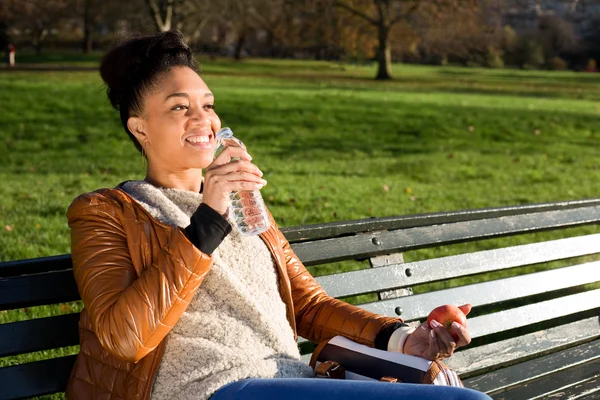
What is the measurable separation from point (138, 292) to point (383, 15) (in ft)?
121

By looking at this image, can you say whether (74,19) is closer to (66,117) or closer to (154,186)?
(66,117)

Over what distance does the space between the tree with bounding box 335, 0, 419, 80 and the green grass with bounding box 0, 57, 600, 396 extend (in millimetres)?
13140

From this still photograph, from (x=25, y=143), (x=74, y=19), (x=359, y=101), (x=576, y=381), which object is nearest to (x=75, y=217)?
(x=576, y=381)

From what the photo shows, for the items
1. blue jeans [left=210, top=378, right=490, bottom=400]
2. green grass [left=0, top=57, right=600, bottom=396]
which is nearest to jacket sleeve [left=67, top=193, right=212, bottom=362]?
blue jeans [left=210, top=378, right=490, bottom=400]

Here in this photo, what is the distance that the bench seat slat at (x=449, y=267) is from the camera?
141 inches

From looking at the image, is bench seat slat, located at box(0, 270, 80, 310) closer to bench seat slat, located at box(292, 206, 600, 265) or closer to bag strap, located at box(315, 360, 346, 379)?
bag strap, located at box(315, 360, 346, 379)

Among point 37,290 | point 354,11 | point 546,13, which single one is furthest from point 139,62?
point 546,13

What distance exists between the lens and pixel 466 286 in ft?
13.4

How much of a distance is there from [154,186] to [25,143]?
12.1 m

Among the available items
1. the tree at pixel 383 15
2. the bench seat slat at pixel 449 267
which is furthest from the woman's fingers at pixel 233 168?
the tree at pixel 383 15

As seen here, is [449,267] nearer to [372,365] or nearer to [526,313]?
[526,313]

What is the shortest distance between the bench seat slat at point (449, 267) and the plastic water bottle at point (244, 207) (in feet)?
3.40

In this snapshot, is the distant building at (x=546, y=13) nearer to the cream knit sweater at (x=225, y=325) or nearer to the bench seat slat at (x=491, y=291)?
the bench seat slat at (x=491, y=291)

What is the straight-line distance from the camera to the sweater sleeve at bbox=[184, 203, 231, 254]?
7.71 ft
